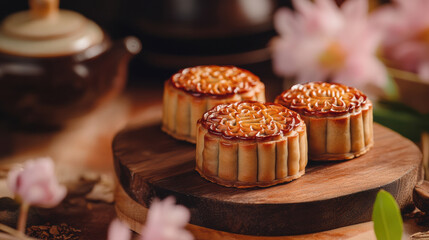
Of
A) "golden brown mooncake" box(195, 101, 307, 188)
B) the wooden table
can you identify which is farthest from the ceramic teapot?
"golden brown mooncake" box(195, 101, 307, 188)

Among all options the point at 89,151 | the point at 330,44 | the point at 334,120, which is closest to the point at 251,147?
the point at 334,120

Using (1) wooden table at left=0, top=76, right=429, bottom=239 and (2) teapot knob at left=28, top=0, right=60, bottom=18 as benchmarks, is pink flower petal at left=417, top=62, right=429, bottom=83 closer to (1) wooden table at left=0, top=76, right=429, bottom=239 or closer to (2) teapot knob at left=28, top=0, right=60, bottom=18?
(1) wooden table at left=0, top=76, right=429, bottom=239

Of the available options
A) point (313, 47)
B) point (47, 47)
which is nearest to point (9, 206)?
point (47, 47)

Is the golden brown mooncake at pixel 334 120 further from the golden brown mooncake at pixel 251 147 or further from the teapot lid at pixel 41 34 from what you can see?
the teapot lid at pixel 41 34

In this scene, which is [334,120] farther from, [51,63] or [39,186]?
[51,63]

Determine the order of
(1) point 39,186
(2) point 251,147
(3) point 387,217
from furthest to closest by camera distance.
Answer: (2) point 251,147 < (3) point 387,217 < (1) point 39,186

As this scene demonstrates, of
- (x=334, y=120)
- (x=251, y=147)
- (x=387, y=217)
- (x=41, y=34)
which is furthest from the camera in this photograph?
(x=41, y=34)
